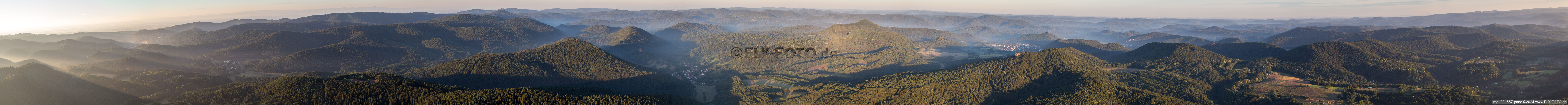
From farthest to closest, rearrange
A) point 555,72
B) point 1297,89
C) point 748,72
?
point 748,72
point 555,72
point 1297,89

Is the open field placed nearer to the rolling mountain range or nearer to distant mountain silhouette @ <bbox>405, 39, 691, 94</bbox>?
the rolling mountain range

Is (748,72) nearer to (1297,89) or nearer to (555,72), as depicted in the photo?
(555,72)

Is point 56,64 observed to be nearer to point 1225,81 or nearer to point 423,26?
point 423,26

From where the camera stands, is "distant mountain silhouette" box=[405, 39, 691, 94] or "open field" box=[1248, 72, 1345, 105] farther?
"distant mountain silhouette" box=[405, 39, 691, 94]

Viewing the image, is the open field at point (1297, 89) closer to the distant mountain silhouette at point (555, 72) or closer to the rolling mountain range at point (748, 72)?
the rolling mountain range at point (748, 72)

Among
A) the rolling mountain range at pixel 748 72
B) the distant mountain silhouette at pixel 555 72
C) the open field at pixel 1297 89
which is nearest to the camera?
the rolling mountain range at pixel 748 72

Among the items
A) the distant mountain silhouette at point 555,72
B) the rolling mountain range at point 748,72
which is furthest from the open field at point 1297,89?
the distant mountain silhouette at point 555,72

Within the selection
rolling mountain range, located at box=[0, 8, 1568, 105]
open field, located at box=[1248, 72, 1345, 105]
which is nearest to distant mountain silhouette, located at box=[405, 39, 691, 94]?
rolling mountain range, located at box=[0, 8, 1568, 105]

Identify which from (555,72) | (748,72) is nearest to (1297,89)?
(748,72)

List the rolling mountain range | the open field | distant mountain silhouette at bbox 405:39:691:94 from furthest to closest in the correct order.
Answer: distant mountain silhouette at bbox 405:39:691:94 < the open field < the rolling mountain range

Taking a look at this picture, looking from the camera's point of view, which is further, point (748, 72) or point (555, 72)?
point (748, 72)

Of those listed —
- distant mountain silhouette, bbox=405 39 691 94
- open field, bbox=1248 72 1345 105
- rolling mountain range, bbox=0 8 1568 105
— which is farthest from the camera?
distant mountain silhouette, bbox=405 39 691 94
